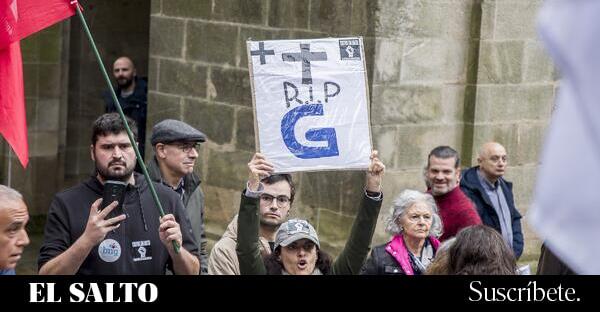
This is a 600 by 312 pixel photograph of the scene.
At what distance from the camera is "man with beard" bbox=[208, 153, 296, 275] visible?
19.0 ft

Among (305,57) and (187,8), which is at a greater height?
(187,8)

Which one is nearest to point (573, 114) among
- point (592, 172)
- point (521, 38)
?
point (592, 172)

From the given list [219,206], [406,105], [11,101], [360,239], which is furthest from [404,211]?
[219,206]

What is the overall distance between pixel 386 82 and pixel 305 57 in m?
3.13

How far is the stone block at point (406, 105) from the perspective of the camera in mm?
9297

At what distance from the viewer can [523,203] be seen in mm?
10203

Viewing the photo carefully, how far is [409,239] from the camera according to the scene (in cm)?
607

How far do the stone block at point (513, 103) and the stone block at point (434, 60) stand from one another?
0.24m

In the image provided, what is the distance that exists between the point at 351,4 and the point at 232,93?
1.35m

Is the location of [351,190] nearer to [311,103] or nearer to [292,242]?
[311,103]

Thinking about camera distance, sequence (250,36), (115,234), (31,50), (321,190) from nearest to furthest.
A: (115,234)
(321,190)
(250,36)
(31,50)

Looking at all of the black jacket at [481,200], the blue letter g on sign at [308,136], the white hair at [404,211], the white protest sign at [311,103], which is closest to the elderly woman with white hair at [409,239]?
the white hair at [404,211]

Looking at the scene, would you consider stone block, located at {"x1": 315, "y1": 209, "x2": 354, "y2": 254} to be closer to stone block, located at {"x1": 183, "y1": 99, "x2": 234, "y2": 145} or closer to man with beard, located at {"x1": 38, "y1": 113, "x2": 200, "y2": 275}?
stone block, located at {"x1": 183, "y1": 99, "x2": 234, "y2": 145}
